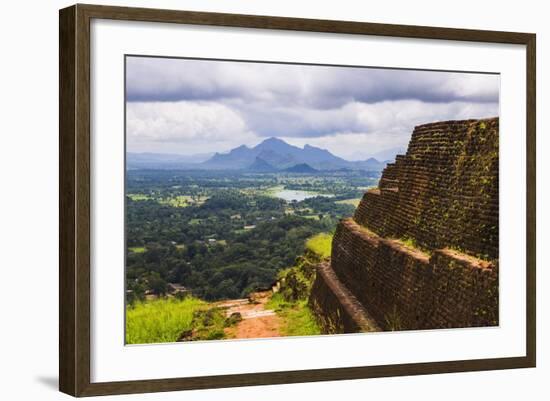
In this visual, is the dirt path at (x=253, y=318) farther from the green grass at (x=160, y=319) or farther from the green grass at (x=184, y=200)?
the green grass at (x=184, y=200)

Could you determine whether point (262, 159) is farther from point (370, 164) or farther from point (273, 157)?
point (370, 164)

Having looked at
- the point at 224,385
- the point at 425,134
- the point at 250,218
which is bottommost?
the point at 224,385

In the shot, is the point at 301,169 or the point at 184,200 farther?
the point at 301,169

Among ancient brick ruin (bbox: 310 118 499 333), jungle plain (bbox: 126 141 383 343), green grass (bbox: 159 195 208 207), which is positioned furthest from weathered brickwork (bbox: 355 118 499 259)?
green grass (bbox: 159 195 208 207)

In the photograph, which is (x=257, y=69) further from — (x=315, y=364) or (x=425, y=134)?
(x=315, y=364)

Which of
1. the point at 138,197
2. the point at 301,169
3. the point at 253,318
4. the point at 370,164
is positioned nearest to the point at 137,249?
the point at 138,197

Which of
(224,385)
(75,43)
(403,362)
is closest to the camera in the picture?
(75,43)

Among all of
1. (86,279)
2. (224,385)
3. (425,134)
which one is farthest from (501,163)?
(86,279)
